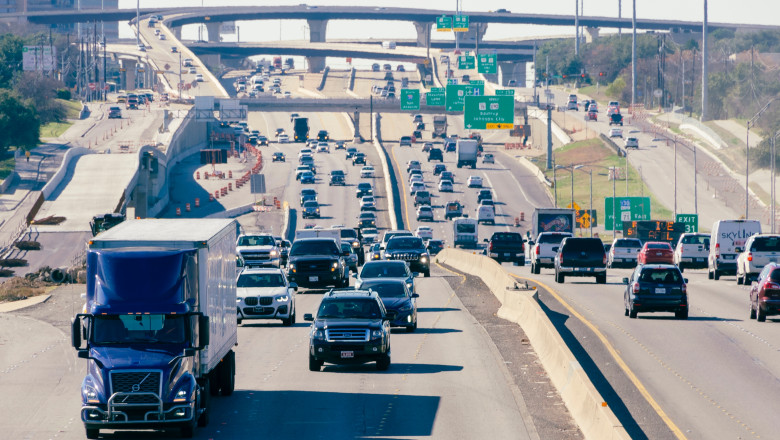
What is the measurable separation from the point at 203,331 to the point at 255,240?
3645cm

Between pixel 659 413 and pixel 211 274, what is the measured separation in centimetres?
746

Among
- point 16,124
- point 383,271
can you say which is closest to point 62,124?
point 16,124

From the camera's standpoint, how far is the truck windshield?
59.4 feet

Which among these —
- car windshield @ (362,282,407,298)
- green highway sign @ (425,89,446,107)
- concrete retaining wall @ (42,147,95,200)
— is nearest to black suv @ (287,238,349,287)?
car windshield @ (362,282,407,298)

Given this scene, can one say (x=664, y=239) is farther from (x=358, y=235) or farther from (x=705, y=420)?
(x=705, y=420)

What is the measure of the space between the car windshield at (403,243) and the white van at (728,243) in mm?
12646

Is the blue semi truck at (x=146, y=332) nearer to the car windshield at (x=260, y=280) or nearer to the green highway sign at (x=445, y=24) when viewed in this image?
the car windshield at (x=260, y=280)

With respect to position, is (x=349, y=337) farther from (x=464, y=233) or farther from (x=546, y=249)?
(x=464, y=233)

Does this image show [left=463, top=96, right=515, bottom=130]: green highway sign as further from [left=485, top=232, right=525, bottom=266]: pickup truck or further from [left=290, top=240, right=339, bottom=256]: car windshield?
[left=290, top=240, right=339, bottom=256]: car windshield

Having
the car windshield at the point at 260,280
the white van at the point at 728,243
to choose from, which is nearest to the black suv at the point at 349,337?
the car windshield at the point at 260,280

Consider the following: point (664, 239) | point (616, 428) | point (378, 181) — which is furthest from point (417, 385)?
point (378, 181)

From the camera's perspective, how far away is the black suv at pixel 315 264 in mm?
46969

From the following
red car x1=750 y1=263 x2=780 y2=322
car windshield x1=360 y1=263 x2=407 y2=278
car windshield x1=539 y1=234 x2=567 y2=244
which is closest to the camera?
red car x1=750 y1=263 x2=780 y2=322

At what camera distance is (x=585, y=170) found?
485ft
